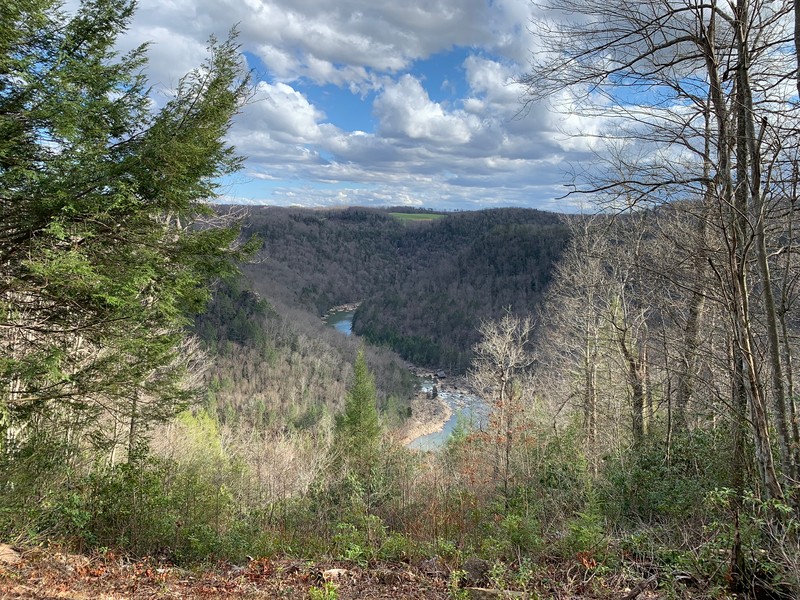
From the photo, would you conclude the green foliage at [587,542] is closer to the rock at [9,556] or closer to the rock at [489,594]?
the rock at [489,594]

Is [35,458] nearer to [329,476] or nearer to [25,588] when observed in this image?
[25,588]

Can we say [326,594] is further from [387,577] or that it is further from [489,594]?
[489,594]

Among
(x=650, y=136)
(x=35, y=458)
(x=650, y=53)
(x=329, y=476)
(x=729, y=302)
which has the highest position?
(x=650, y=53)

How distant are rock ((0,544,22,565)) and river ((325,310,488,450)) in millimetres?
13797

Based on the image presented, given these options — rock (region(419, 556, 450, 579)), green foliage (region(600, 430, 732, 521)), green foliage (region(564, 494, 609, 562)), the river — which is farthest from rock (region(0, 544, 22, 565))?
the river

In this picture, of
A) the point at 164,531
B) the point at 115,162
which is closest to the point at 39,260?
the point at 115,162

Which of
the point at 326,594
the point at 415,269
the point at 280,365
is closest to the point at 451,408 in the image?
the point at 280,365

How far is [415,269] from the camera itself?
142m

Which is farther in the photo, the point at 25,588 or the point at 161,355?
the point at 161,355

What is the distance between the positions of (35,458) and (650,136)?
25.9 ft

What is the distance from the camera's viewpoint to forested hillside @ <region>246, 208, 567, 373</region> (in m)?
88.2

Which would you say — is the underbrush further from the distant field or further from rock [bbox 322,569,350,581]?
the distant field

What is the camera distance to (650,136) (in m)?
3.78

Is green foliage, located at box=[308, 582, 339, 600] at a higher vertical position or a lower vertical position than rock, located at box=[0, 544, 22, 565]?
higher
